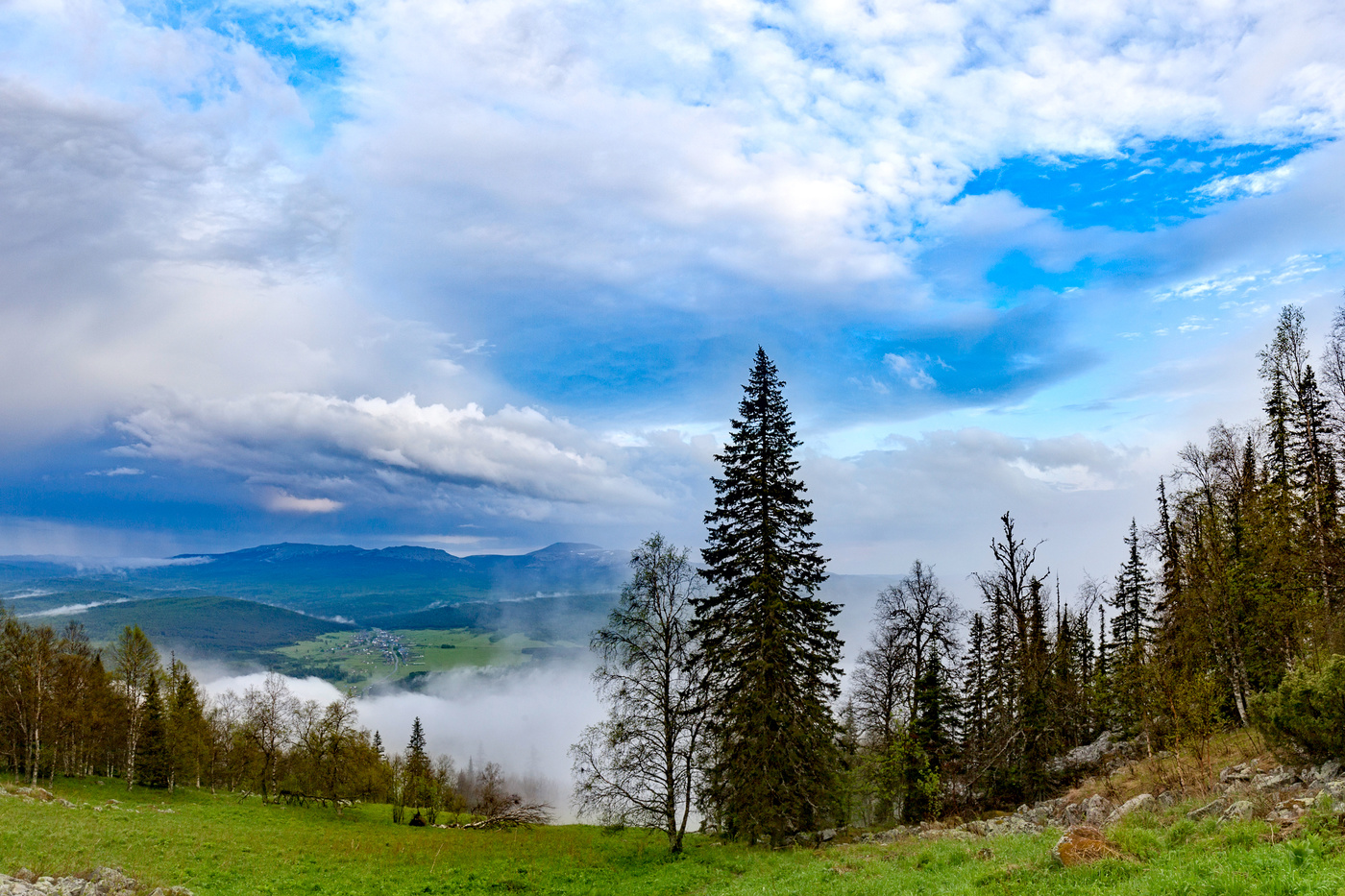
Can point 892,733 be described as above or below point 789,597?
below

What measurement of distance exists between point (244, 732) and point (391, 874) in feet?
138

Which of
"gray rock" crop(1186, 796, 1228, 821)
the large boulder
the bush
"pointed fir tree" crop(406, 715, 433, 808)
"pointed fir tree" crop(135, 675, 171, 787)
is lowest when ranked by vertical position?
"pointed fir tree" crop(406, 715, 433, 808)

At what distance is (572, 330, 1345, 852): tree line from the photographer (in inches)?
931

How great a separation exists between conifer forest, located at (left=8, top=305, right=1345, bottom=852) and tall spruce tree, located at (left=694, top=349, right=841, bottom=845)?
0.09 meters

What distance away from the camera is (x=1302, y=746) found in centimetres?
1584

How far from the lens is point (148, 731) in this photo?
51.7m

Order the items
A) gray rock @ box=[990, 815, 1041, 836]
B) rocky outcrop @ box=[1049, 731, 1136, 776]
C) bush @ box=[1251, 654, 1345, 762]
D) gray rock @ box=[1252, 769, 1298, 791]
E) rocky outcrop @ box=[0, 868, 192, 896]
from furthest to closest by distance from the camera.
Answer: rocky outcrop @ box=[1049, 731, 1136, 776]
gray rock @ box=[990, 815, 1041, 836]
gray rock @ box=[1252, 769, 1298, 791]
bush @ box=[1251, 654, 1345, 762]
rocky outcrop @ box=[0, 868, 192, 896]

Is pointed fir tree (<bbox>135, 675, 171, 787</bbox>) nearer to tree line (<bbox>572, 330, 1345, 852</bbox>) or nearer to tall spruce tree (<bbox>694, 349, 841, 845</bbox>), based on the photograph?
tree line (<bbox>572, 330, 1345, 852</bbox>)

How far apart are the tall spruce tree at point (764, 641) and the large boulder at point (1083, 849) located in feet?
40.3

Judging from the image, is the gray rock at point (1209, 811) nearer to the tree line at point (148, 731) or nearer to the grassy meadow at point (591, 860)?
the grassy meadow at point (591, 860)

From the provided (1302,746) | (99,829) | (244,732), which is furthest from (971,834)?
(244,732)

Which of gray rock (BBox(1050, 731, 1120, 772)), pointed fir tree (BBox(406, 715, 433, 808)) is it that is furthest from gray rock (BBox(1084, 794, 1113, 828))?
pointed fir tree (BBox(406, 715, 433, 808))

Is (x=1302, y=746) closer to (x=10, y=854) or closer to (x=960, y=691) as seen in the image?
(x=960, y=691)

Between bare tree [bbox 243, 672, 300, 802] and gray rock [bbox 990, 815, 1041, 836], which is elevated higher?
gray rock [bbox 990, 815, 1041, 836]
